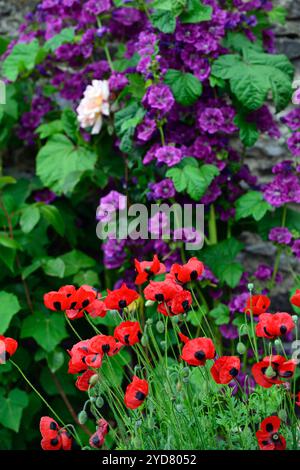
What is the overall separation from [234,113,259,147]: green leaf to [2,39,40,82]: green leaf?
83 centimetres

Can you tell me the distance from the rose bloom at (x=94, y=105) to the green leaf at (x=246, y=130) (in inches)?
18.3

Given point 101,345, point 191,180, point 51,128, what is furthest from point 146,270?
point 51,128

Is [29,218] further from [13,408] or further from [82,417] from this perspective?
[82,417]

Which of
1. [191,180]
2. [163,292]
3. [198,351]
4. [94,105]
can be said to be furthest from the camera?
[94,105]

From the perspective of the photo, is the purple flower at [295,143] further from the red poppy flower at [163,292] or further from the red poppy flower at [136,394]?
the red poppy flower at [136,394]

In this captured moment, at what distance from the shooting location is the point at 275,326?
4.66 feet

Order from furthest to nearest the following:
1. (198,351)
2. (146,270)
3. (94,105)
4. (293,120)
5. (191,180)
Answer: (94,105) < (293,120) < (191,180) < (146,270) < (198,351)

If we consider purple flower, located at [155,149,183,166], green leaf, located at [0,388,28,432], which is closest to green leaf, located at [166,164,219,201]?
purple flower, located at [155,149,183,166]

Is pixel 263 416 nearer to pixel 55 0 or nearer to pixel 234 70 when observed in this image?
pixel 234 70

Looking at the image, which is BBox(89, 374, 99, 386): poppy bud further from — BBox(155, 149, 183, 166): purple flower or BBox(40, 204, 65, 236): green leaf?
BBox(40, 204, 65, 236): green leaf

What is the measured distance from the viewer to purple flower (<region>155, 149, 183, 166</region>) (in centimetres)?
250

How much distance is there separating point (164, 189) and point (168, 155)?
0.37 feet

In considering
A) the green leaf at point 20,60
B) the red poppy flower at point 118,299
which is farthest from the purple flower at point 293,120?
the red poppy flower at point 118,299

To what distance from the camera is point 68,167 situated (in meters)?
2.73
